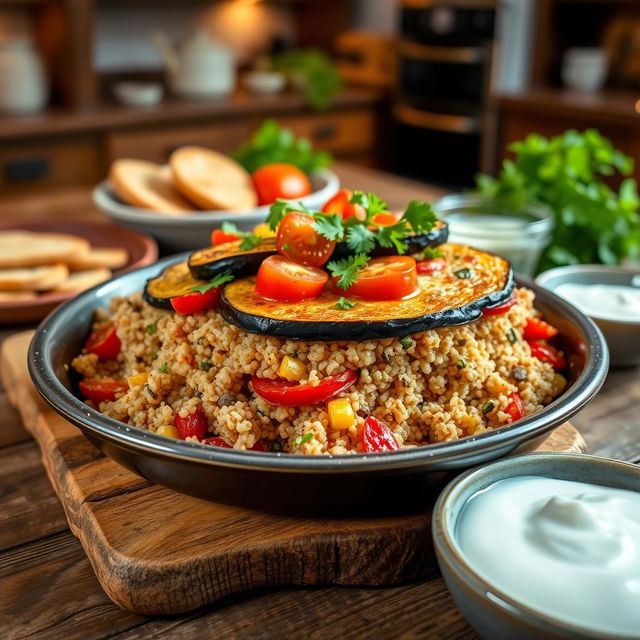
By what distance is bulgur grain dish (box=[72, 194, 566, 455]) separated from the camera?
1.08 m

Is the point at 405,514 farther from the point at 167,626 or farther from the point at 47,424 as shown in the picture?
the point at 47,424

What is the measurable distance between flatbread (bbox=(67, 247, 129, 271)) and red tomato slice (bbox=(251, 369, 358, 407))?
41.1 inches

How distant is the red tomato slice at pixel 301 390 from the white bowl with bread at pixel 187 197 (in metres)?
1.00

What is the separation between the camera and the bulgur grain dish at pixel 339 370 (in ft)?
3.55

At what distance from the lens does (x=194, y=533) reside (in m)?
1.05

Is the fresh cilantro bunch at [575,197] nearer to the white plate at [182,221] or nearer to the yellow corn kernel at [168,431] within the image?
the white plate at [182,221]

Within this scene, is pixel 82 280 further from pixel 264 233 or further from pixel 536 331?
pixel 536 331

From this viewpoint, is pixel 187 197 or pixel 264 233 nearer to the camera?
pixel 264 233

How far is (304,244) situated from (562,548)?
0.59 meters

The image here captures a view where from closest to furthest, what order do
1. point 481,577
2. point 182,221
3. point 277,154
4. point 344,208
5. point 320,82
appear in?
1. point 481,577
2. point 344,208
3. point 182,221
4. point 277,154
5. point 320,82

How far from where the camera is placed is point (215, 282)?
4.04ft

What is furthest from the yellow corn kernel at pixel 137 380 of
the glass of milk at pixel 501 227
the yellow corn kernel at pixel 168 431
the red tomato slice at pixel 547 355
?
the glass of milk at pixel 501 227

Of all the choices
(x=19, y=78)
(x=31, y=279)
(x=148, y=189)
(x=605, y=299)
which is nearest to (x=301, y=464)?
(x=605, y=299)

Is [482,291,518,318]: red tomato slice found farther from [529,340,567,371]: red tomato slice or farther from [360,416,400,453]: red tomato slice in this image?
[360,416,400,453]: red tomato slice
